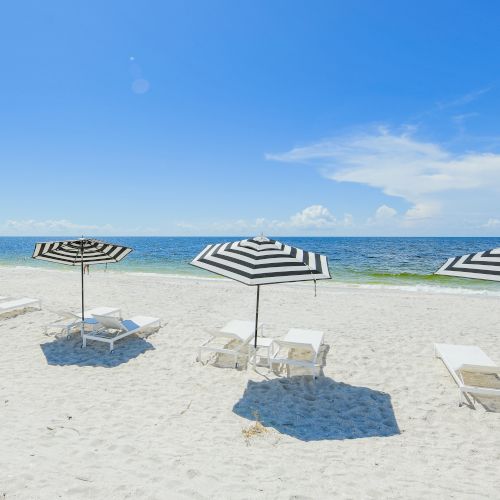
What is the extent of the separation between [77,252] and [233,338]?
14.1 ft

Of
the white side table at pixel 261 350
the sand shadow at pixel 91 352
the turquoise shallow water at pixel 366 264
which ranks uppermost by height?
the white side table at pixel 261 350

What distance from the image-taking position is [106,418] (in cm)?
501

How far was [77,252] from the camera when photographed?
27.0ft

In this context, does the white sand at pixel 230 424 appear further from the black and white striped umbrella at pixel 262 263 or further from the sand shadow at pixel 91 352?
the black and white striped umbrella at pixel 262 263

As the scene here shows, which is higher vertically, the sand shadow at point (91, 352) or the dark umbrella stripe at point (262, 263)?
the dark umbrella stripe at point (262, 263)

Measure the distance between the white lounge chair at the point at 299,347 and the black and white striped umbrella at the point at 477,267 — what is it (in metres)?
2.71

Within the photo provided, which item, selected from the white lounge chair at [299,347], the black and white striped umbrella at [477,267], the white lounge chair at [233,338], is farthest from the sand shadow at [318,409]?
the black and white striped umbrella at [477,267]

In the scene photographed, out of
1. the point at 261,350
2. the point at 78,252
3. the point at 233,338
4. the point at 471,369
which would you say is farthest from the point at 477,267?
the point at 78,252

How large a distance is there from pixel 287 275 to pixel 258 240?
3.53 feet

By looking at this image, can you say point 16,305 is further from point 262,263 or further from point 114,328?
point 262,263

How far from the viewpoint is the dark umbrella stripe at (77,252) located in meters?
7.79

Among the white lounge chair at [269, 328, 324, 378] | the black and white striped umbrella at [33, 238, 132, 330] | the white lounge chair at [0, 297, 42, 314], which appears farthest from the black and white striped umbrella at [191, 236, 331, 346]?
the white lounge chair at [0, 297, 42, 314]

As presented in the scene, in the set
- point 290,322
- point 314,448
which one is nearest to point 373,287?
point 290,322

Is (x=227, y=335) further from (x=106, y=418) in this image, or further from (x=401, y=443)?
(x=401, y=443)
